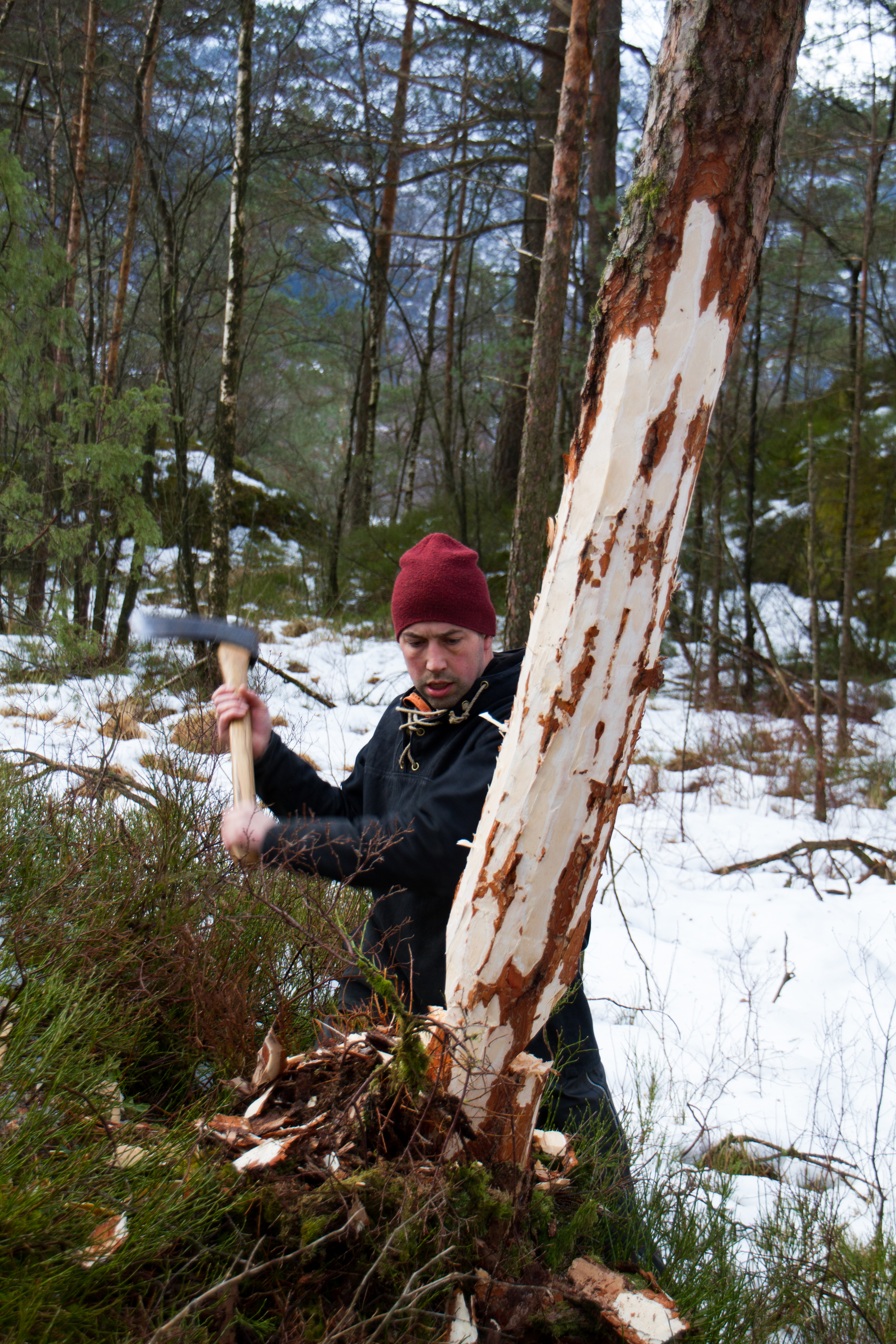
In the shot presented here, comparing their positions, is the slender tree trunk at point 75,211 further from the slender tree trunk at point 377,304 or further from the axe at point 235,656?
the axe at point 235,656

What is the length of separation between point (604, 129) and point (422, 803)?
30.1 ft

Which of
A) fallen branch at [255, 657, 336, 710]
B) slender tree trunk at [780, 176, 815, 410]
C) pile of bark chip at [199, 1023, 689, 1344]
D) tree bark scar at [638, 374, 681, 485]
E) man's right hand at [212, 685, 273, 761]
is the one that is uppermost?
slender tree trunk at [780, 176, 815, 410]

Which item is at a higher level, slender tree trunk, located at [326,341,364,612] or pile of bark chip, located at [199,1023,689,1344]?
slender tree trunk, located at [326,341,364,612]

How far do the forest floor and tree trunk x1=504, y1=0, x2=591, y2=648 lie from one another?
5.02ft

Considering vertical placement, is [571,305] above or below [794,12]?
above

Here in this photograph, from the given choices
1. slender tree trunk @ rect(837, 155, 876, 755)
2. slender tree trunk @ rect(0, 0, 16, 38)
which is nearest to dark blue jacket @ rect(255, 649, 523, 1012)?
slender tree trunk @ rect(837, 155, 876, 755)

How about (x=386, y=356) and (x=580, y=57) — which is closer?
(x=580, y=57)

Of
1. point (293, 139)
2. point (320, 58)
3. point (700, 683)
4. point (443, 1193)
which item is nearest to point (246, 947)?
point (443, 1193)

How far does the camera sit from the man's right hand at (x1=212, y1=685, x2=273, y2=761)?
200 cm

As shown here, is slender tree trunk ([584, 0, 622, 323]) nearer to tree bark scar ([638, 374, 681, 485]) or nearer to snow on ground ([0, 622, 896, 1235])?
snow on ground ([0, 622, 896, 1235])

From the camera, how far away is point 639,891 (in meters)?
4.53

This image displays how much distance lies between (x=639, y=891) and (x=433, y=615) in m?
3.04

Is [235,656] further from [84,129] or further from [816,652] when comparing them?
[84,129]

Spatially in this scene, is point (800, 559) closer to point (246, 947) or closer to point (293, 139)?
point (293, 139)
